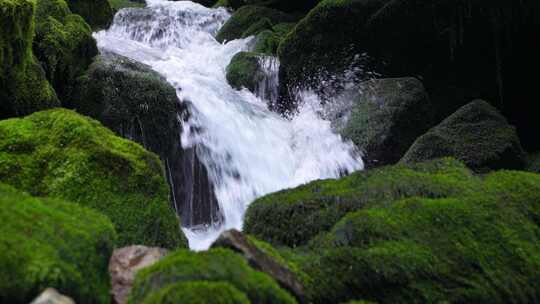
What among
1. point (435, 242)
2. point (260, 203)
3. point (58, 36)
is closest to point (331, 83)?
point (58, 36)

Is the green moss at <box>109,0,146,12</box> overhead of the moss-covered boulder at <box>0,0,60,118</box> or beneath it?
beneath

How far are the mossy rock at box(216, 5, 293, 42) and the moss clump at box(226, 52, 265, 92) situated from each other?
338 centimetres

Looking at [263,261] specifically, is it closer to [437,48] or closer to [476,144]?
[476,144]

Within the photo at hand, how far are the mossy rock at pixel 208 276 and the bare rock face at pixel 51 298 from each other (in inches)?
14.1

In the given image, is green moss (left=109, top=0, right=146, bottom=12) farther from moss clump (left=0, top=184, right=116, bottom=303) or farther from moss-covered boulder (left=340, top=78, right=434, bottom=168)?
moss clump (left=0, top=184, right=116, bottom=303)

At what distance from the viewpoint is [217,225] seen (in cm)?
725

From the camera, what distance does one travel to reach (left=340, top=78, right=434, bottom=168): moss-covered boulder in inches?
337

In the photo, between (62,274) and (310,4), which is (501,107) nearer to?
(310,4)

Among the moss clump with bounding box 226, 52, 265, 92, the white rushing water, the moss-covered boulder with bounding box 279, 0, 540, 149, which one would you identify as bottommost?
the white rushing water

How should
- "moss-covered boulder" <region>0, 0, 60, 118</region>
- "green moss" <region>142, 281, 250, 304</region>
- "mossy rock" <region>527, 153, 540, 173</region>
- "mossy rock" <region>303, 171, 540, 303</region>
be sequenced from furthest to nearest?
1. "mossy rock" <region>527, 153, 540, 173</region>
2. "moss-covered boulder" <region>0, 0, 60, 118</region>
3. "mossy rock" <region>303, 171, 540, 303</region>
4. "green moss" <region>142, 281, 250, 304</region>

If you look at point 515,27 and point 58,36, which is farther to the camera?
point 515,27

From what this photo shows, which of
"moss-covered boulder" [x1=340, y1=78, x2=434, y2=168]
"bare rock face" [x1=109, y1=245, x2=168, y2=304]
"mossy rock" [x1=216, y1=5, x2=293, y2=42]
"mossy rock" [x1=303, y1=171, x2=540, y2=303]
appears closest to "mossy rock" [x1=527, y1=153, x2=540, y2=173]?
"moss-covered boulder" [x1=340, y1=78, x2=434, y2=168]

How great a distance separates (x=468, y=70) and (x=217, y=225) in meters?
5.57

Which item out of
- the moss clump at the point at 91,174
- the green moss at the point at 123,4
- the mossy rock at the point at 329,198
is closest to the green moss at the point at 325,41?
the mossy rock at the point at 329,198
